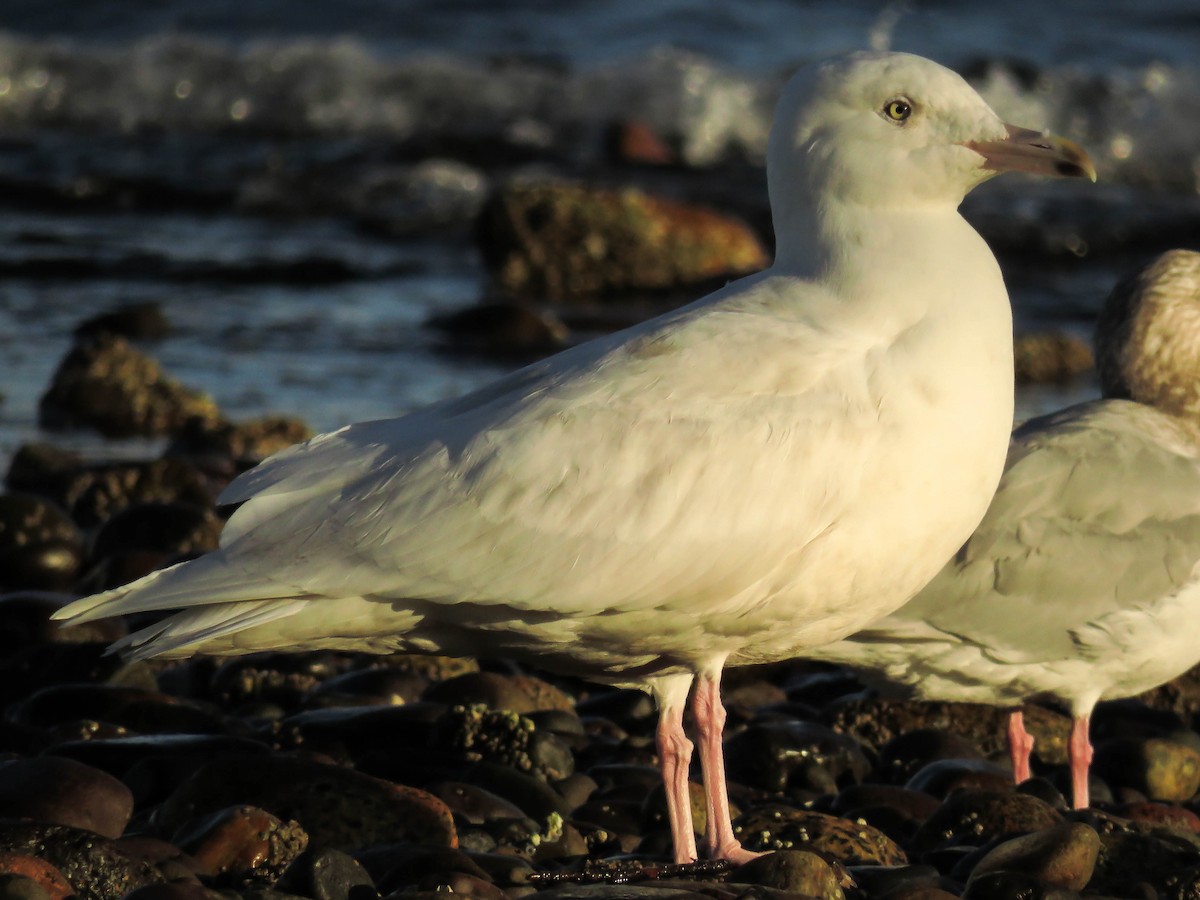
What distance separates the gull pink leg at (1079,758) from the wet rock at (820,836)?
0.98 m

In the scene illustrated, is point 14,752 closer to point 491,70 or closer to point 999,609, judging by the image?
point 999,609

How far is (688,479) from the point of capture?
421 cm

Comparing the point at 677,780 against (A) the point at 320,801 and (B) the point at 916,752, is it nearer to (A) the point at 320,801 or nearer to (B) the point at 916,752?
(A) the point at 320,801

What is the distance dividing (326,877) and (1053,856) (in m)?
1.82

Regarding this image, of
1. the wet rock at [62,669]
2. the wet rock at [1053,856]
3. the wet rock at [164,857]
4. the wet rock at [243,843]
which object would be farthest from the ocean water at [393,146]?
the wet rock at [1053,856]

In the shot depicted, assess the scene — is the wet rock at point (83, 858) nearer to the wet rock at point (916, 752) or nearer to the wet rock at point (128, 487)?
the wet rock at point (916, 752)

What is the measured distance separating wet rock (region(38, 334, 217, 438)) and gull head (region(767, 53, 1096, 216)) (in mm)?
6276

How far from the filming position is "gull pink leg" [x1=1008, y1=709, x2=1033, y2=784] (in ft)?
18.9

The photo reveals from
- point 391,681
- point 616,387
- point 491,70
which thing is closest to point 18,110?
point 491,70

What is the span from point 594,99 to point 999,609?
18.2 metres

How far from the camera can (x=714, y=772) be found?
4.56m

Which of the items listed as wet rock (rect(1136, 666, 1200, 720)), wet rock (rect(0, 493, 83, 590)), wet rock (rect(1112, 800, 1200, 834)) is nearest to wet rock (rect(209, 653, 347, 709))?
wet rock (rect(0, 493, 83, 590))

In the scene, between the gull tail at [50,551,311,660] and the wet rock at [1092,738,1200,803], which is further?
the wet rock at [1092,738,1200,803]

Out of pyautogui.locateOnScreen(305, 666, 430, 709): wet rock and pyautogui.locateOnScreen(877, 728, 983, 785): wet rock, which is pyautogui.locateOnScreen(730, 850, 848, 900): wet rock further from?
pyautogui.locateOnScreen(305, 666, 430, 709): wet rock
